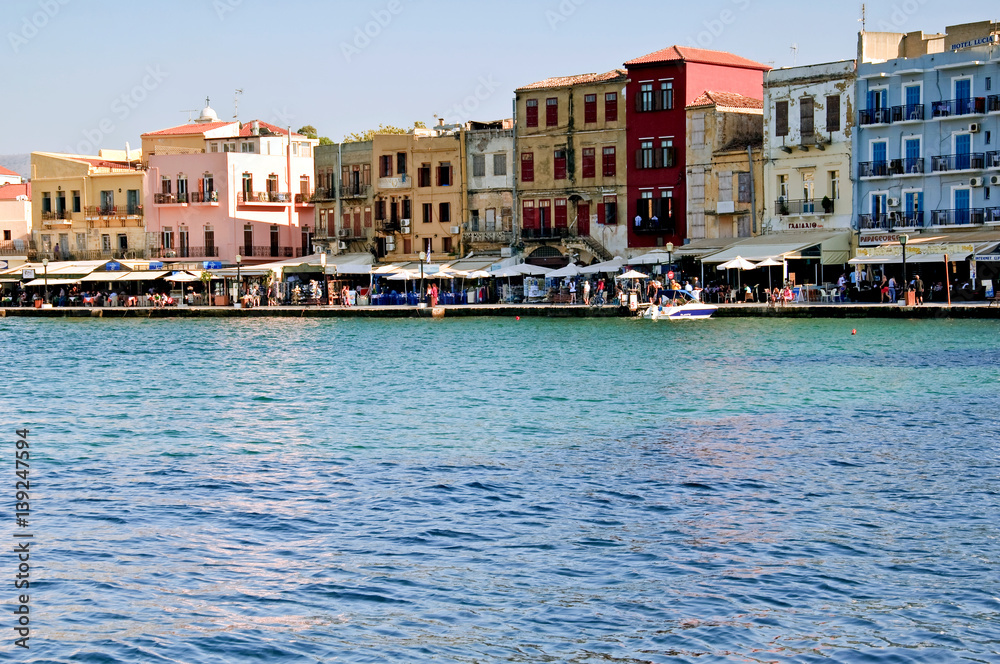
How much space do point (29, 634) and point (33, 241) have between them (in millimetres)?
69778

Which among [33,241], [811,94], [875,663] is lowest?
[875,663]

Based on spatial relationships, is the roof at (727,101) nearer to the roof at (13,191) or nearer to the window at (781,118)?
the window at (781,118)

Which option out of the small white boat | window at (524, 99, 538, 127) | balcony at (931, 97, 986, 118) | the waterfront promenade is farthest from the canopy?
window at (524, 99, 538, 127)

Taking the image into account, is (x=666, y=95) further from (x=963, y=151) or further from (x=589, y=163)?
(x=963, y=151)

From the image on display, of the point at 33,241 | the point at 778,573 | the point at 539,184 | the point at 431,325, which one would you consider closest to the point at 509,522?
the point at 778,573

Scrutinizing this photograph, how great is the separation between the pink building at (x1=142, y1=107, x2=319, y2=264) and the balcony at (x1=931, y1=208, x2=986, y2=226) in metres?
34.9

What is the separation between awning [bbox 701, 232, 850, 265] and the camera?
4875cm

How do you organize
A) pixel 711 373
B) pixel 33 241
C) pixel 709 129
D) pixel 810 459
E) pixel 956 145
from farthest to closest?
pixel 33 241
pixel 709 129
pixel 956 145
pixel 711 373
pixel 810 459

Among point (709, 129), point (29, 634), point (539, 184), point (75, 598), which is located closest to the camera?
point (29, 634)

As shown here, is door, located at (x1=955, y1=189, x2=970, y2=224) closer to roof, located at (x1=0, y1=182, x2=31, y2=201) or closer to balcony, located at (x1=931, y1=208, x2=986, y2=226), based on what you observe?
balcony, located at (x1=931, y1=208, x2=986, y2=226)

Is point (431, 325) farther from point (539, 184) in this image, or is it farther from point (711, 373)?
point (711, 373)

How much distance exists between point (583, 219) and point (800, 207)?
433 inches

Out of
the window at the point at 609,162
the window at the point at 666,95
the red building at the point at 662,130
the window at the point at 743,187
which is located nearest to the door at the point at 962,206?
the window at the point at 743,187

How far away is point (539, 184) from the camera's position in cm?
6069
